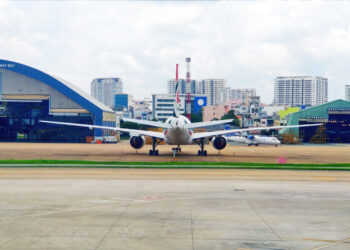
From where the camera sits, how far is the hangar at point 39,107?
9075 cm

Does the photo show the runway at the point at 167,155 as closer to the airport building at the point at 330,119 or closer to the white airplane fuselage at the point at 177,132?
the white airplane fuselage at the point at 177,132

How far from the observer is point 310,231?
16.4 metres

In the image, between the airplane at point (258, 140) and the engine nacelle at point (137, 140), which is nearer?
the engine nacelle at point (137, 140)

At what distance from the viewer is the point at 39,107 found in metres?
94.5

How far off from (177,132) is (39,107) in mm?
56184

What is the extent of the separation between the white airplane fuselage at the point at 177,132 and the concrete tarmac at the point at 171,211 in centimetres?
1380

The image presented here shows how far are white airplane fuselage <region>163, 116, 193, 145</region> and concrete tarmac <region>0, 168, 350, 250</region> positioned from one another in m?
13.8

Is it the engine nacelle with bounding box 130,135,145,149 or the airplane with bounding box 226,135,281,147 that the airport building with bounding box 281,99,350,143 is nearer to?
the airplane with bounding box 226,135,281,147

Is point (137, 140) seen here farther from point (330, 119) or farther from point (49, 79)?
point (330, 119)

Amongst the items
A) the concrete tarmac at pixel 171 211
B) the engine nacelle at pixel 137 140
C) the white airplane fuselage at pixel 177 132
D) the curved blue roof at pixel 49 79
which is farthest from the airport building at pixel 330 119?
the concrete tarmac at pixel 171 211

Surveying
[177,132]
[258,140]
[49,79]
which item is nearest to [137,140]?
[177,132]

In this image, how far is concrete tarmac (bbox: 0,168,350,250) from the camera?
581 inches

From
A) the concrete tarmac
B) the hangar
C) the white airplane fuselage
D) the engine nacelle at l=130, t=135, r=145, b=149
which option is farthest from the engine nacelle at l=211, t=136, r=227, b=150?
the hangar

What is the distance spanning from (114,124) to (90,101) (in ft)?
46.8
